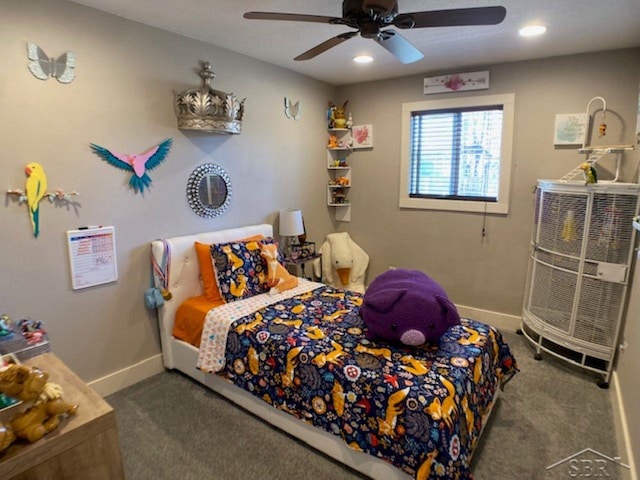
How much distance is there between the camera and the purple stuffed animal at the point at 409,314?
193 centimetres

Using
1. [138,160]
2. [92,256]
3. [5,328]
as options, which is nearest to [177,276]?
[92,256]

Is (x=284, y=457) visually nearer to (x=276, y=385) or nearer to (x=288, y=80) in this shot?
(x=276, y=385)

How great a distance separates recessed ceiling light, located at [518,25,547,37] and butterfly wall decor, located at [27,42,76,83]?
287 centimetres

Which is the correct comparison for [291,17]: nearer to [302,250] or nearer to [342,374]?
[342,374]

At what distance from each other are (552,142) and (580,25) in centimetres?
100

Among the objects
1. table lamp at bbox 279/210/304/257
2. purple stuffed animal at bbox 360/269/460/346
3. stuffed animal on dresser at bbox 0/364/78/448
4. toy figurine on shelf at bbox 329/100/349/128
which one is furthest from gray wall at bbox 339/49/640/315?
stuffed animal on dresser at bbox 0/364/78/448

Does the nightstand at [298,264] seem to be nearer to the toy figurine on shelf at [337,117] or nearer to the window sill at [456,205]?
the window sill at [456,205]

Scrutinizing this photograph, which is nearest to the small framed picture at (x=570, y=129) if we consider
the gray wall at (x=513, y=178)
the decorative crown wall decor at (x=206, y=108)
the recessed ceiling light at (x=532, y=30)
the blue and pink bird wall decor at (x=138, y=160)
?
the gray wall at (x=513, y=178)

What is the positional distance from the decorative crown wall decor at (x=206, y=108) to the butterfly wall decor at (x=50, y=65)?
67 centimetres

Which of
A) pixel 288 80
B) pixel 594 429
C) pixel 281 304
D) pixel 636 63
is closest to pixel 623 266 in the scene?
pixel 594 429

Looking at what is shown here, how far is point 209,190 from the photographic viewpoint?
9.98 ft

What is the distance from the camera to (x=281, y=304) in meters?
2.64

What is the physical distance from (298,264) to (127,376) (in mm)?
1697

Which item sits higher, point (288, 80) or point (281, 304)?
point (288, 80)
